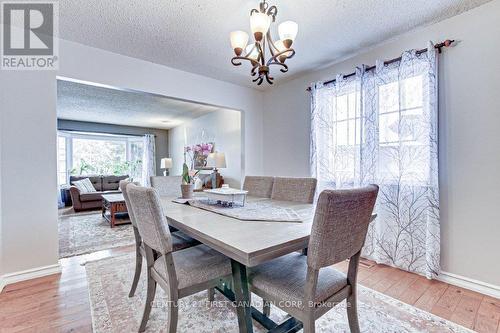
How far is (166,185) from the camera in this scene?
2594 millimetres

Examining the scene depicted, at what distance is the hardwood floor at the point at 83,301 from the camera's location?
1583 mm

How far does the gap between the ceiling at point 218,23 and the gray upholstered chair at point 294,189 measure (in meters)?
1.43

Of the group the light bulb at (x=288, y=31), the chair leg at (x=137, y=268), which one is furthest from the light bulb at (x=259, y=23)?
the chair leg at (x=137, y=268)

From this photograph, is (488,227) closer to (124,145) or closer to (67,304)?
(67,304)

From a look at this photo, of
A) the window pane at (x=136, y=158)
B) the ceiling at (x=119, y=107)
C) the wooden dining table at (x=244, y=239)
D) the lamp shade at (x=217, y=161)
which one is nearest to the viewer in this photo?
the wooden dining table at (x=244, y=239)

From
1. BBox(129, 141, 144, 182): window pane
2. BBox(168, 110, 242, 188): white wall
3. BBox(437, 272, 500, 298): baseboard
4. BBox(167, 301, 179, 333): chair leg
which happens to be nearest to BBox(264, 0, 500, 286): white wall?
BBox(437, 272, 500, 298): baseboard

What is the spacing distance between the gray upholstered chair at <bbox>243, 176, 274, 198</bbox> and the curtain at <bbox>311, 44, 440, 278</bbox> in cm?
92

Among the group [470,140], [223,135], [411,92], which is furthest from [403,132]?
[223,135]

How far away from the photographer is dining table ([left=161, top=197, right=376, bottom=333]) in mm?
946

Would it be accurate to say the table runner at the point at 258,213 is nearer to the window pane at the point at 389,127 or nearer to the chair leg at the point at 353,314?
the chair leg at the point at 353,314

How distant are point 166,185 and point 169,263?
149cm

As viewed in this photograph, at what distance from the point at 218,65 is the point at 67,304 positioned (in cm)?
282

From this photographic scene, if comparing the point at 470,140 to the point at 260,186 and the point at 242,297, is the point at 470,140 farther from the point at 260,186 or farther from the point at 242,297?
the point at 242,297

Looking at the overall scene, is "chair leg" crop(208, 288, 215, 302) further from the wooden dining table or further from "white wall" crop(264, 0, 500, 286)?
"white wall" crop(264, 0, 500, 286)
